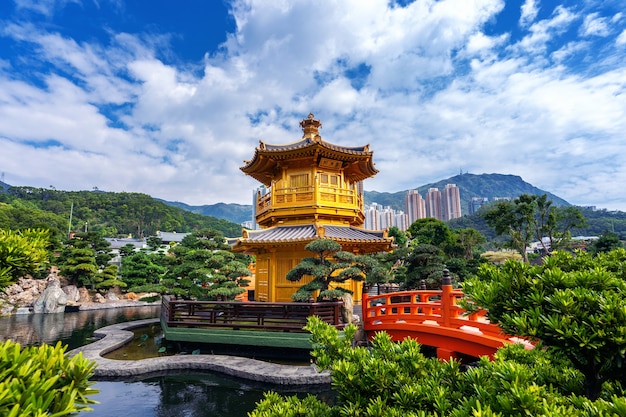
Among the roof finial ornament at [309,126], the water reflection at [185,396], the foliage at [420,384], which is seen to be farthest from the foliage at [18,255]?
the roof finial ornament at [309,126]

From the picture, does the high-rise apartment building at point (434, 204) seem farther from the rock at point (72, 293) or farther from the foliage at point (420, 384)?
the foliage at point (420, 384)

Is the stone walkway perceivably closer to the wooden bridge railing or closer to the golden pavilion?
the wooden bridge railing

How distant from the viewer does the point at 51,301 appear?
2495cm

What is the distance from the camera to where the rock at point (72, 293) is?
27.1 meters

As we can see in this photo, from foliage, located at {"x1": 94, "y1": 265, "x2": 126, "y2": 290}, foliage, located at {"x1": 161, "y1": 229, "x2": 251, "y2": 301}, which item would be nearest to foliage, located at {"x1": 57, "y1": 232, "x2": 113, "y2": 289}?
foliage, located at {"x1": 94, "y1": 265, "x2": 126, "y2": 290}

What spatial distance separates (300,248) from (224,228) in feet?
323

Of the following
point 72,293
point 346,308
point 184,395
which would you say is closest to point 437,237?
point 346,308

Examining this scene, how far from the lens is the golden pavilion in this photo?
44.2 feet

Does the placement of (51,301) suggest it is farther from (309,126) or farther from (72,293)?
(309,126)

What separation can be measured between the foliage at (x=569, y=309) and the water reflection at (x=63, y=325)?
15991 mm

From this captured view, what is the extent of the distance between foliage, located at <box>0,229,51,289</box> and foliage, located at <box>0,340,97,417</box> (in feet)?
8.48

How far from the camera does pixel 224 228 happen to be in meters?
108

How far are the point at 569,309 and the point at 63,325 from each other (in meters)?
24.1

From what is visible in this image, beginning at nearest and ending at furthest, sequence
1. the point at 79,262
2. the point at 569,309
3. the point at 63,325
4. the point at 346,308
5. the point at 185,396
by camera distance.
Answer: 1. the point at 569,309
2. the point at 185,396
3. the point at 346,308
4. the point at 63,325
5. the point at 79,262
